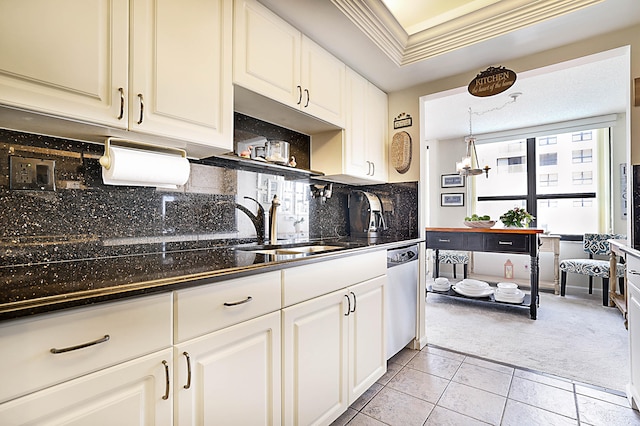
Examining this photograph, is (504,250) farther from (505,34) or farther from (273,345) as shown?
(273,345)

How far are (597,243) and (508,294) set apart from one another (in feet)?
5.55

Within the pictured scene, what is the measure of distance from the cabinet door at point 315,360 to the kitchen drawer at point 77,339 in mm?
548

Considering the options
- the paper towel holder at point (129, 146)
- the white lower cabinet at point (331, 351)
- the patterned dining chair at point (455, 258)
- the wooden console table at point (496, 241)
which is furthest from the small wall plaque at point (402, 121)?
the patterned dining chair at point (455, 258)

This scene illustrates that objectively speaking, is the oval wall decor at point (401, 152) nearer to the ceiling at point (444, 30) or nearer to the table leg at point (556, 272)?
the ceiling at point (444, 30)

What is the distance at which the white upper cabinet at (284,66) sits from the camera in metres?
1.54

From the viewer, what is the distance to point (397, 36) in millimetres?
2115

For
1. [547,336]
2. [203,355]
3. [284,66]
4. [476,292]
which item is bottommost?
[547,336]

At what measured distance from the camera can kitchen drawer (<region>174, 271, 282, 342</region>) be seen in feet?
3.14

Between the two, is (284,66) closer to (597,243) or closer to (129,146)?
(129,146)

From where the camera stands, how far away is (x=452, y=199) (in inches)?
220

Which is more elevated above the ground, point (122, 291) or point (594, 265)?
point (122, 291)

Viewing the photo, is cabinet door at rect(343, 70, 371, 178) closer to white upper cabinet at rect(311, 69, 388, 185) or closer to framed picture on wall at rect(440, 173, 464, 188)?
white upper cabinet at rect(311, 69, 388, 185)

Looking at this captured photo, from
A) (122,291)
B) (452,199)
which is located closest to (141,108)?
(122,291)

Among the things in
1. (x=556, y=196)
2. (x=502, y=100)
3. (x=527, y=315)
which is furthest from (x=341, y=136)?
(x=556, y=196)
